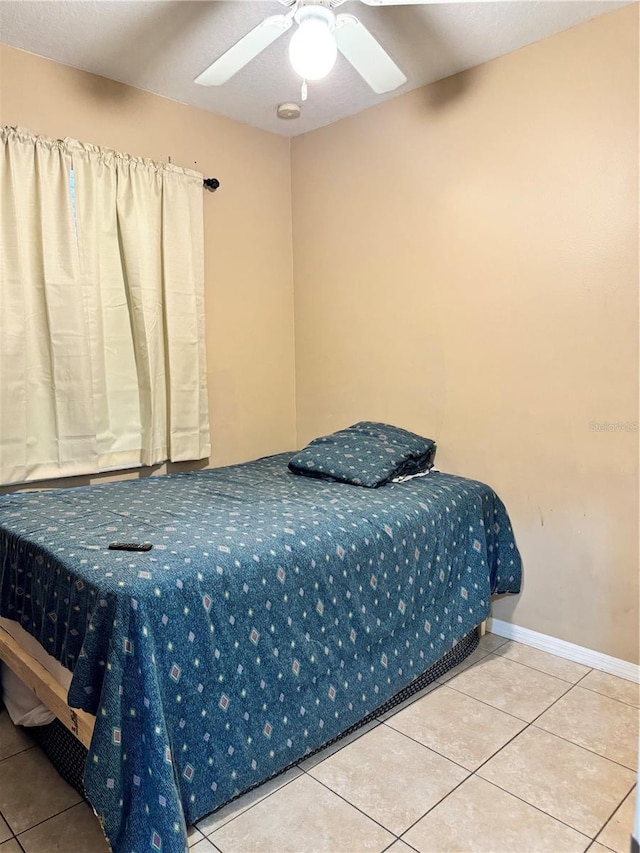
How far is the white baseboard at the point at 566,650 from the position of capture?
2395mm

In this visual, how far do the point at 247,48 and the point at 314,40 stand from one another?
285 mm

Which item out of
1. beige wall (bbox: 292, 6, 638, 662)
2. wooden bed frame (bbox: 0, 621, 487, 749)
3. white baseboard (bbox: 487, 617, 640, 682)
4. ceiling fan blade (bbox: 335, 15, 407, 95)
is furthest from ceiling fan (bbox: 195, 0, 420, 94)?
white baseboard (bbox: 487, 617, 640, 682)

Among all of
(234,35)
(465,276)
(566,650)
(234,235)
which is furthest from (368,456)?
(234,35)

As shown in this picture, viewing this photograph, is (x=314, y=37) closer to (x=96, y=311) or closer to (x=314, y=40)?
(x=314, y=40)

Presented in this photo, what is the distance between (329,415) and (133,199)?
1.50m

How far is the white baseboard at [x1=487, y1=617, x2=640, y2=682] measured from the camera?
2395mm

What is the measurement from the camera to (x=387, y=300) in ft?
10.2

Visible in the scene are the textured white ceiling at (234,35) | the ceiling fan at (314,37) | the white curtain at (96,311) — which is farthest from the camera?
the white curtain at (96,311)

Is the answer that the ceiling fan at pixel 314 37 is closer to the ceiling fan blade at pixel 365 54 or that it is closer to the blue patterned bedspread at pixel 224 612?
the ceiling fan blade at pixel 365 54

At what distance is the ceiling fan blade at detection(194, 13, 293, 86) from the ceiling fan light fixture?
0.05m

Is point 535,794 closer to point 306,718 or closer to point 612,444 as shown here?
point 306,718

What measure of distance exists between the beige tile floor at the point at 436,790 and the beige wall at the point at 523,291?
55cm

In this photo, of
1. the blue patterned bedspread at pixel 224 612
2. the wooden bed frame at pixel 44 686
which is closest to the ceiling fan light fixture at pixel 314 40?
the blue patterned bedspread at pixel 224 612

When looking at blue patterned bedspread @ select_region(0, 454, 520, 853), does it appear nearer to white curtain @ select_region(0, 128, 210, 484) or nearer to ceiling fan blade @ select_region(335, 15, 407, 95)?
white curtain @ select_region(0, 128, 210, 484)
